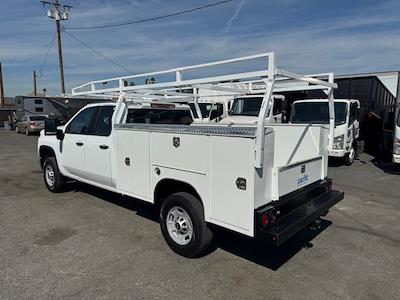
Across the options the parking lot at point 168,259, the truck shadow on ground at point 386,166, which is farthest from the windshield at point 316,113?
the parking lot at point 168,259

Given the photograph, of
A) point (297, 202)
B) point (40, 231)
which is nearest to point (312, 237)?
point (297, 202)

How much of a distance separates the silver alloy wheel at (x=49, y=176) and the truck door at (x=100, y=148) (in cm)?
157

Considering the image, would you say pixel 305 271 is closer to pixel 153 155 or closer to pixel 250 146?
pixel 250 146

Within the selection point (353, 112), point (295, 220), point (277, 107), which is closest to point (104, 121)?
point (295, 220)

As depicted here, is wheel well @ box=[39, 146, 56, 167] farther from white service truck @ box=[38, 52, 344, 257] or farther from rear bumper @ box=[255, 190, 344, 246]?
rear bumper @ box=[255, 190, 344, 246]

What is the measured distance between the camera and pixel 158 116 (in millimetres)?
5512

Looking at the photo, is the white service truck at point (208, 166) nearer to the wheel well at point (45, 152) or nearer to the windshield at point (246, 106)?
the wheel well at point (45, 152)

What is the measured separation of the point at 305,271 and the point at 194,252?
1.28 m

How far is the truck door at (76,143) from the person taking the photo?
18.9ft

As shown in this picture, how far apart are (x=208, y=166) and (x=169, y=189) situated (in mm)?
950

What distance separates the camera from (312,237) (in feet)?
15.1

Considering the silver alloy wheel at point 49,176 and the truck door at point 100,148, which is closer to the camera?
the truck door at point 100,148

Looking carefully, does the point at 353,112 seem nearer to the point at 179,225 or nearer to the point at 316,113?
the point at 316,113

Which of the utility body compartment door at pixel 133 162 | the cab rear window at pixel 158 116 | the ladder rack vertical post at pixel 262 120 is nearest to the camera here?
the ladder rack vertical post at pixel 262 120
